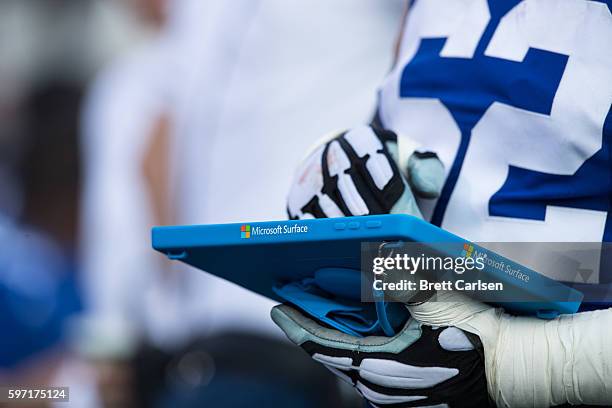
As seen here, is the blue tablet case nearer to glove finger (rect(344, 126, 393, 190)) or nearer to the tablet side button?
the tablet side button

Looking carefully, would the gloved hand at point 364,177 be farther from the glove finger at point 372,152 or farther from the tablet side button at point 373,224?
the tablet side button at point 373,224

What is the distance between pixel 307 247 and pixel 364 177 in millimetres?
142

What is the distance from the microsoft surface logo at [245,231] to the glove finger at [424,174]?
25cm

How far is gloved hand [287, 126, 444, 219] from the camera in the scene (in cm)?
121

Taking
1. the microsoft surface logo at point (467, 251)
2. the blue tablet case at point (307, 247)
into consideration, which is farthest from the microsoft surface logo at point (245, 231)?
the microsoft surface logo at point (467, 251)

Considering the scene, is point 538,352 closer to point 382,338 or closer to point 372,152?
point 382,338

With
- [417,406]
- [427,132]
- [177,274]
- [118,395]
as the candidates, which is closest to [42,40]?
[177,274]

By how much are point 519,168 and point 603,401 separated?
13.1 inches

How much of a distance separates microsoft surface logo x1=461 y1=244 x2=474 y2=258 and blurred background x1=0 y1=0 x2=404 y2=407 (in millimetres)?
1128

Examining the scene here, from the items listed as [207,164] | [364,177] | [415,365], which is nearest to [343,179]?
[364,177]

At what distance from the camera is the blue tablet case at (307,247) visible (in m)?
1.03

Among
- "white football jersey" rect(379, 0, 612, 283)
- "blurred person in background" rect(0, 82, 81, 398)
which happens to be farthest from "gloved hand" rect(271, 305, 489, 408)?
"blurred person in background" rect(0, 82, 81, 398)

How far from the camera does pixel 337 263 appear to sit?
1186mm

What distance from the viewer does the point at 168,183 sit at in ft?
9.43
